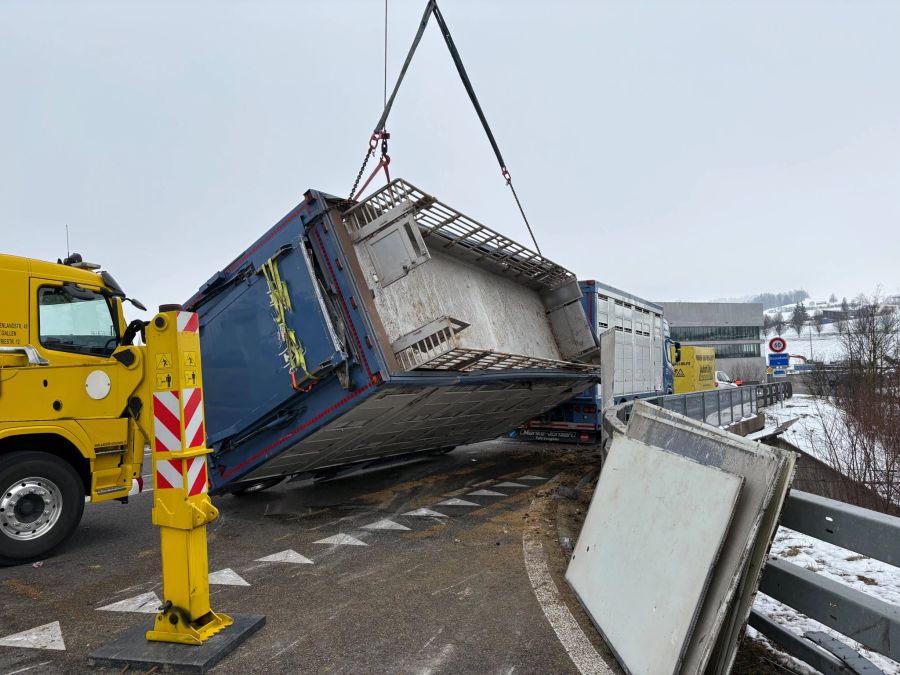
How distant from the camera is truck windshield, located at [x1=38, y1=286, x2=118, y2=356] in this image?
567cm

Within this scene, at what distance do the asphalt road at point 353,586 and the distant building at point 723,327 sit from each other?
260 ft

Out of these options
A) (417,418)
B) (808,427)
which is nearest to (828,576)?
(417,418)

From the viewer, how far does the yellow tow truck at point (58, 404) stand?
17.3 ft

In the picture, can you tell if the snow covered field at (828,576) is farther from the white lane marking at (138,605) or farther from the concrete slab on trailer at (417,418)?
the white lane marking at (138,605)

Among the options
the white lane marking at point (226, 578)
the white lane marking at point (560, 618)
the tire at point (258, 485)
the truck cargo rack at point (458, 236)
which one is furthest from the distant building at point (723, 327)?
the white lane marking at point (226, 578)

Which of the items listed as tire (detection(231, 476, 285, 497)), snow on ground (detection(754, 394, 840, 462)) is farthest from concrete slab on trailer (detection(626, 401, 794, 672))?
snow on ground (detection(754, 394, 840, 462))

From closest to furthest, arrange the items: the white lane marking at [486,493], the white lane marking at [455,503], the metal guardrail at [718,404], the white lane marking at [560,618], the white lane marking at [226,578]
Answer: the white lane marking at [560,618], the white lane marking at [226,578], the white lane marking at [455,503], the white lane marking at [486,493], the metal guardrail at [718,404]

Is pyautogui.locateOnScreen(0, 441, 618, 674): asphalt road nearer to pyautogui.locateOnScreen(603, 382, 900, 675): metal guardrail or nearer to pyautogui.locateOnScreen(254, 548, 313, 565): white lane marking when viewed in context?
pyautogui.locateOnScreen(254, 548, 313, 565): white lane marking

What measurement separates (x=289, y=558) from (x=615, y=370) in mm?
6558

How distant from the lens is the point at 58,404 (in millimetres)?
5586

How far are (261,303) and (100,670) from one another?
3.61 meters

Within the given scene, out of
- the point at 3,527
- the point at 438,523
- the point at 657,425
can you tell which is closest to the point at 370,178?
the point at 438,523

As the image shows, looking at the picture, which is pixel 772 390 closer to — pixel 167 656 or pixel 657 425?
pixel 657 425

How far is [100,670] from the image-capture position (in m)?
3.25
